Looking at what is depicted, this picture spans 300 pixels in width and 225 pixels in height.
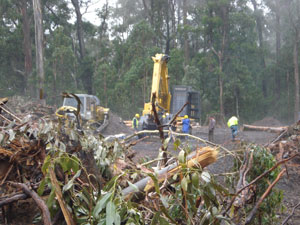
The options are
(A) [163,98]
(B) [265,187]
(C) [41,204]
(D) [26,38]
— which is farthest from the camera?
(D) [26,38]

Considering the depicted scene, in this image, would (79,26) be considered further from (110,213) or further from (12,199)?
(110,213)

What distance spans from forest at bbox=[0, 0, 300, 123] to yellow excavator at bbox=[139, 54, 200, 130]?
8.99 metres

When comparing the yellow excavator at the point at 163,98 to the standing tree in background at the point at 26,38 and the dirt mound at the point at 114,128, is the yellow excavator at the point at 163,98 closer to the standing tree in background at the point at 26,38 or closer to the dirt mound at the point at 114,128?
the dirt mound at the point at 114,128

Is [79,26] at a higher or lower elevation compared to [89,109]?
higher

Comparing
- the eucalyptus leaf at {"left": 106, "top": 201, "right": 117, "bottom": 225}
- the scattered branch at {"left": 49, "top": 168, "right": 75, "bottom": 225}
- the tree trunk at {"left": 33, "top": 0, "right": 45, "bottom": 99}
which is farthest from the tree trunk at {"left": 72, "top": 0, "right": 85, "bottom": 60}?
the eucalyptus leaf at {"left": 106, "top": 201, "right": 117, "bottom": 225}

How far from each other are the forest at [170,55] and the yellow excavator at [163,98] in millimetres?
8987

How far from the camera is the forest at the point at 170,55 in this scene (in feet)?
104

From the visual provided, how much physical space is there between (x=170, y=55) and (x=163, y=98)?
63.5 feet

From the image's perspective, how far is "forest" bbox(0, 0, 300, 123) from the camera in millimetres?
31750

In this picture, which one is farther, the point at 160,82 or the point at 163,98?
the point at 163,98

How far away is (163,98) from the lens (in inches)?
670

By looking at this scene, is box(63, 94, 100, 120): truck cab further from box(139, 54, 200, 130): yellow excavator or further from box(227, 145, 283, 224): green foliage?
box(227, 145, 283, 224): green foliage

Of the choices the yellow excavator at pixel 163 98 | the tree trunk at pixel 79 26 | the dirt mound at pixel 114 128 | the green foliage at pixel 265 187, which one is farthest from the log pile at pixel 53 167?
the tree trunk at pixel 79 26

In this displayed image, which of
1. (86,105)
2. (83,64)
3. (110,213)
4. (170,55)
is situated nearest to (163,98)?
(86,105)
